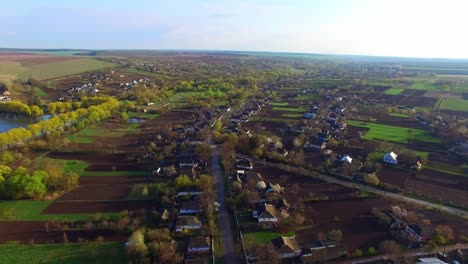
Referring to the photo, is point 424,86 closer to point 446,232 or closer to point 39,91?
point 446,232

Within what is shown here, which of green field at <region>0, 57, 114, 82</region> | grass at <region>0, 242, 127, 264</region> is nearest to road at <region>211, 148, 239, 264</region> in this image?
grass at <region>0, 242, 127, 264</region>

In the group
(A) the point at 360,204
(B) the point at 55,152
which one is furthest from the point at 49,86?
(A) the point at 360,204

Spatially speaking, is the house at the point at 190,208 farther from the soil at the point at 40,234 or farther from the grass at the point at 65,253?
the grass at the point at 65,253

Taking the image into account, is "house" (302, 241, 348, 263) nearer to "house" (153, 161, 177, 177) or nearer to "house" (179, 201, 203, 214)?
"house" (179, 201, 203, 214)

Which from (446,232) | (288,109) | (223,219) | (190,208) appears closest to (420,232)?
(446,232)

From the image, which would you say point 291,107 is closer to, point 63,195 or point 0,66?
point 63,195

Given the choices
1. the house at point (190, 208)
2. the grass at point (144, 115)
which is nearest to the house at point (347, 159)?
the house at point (190, 208)
